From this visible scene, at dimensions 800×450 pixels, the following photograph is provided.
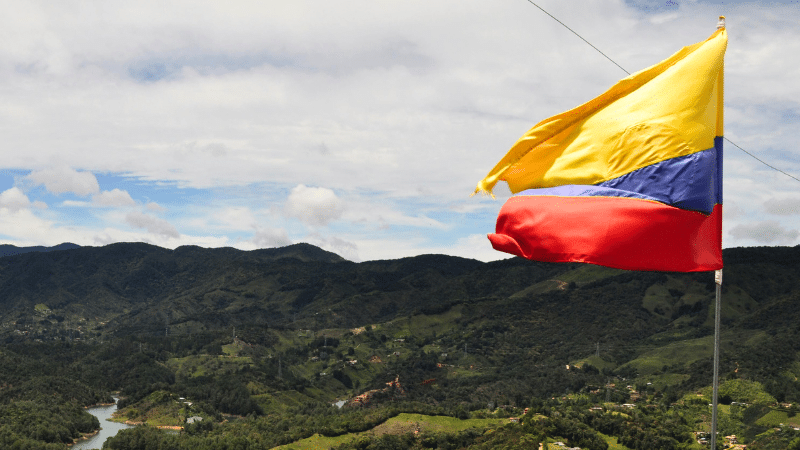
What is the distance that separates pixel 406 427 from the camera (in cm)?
12625

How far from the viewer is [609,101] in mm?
19781

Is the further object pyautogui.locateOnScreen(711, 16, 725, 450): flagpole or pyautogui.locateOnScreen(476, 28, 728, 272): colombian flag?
pyautogui.locateOnScreen(476, 28, 728, 272): colombian flag

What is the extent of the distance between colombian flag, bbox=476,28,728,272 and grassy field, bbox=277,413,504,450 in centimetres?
10282

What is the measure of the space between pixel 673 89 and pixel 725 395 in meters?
154

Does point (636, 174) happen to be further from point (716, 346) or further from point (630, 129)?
point (716, 346)

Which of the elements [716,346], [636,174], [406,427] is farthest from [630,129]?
[406,427]

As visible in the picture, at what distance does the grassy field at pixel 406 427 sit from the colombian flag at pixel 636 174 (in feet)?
337

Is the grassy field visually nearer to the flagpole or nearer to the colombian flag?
the colombian flag

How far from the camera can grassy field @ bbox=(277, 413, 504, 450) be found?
11695cm

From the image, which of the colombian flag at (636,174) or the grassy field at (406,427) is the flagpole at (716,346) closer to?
the colombian flag at (636,174)

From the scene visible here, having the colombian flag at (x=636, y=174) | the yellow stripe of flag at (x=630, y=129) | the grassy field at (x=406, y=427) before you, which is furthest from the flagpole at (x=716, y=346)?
the grassy field at (x=406, y=427)

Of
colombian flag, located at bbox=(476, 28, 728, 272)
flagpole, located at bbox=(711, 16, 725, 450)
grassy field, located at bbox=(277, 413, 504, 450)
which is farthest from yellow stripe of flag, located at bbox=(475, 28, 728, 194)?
grassy field, located at bbox=(277, 413, 504, 450)

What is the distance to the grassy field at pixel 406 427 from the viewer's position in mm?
116950

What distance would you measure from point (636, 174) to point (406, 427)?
11504cm
